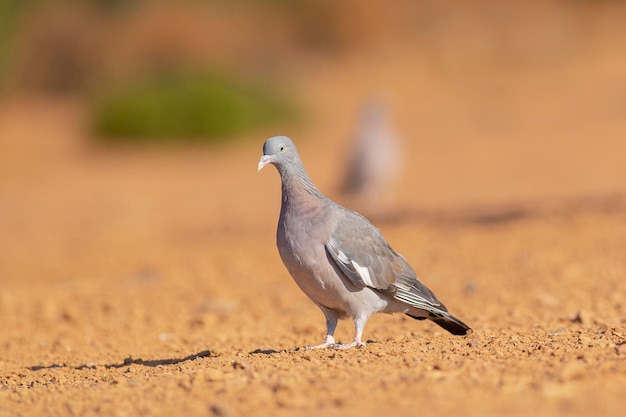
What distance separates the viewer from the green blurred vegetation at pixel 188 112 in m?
24.4

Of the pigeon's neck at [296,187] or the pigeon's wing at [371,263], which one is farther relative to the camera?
the pigeon's neck at [296,187]

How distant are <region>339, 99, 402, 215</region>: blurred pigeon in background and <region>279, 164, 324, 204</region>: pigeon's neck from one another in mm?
7713

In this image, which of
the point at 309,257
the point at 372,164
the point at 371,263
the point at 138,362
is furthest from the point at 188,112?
Answer: the point at 309,257

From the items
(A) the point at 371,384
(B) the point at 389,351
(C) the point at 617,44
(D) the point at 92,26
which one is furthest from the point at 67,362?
(D) the point at 92,26

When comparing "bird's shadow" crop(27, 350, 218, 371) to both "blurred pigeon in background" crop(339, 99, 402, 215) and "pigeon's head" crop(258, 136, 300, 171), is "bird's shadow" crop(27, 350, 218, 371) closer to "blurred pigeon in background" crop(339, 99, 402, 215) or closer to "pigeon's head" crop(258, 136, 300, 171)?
"pigeon's head" crop(258, 136, 300, 171)

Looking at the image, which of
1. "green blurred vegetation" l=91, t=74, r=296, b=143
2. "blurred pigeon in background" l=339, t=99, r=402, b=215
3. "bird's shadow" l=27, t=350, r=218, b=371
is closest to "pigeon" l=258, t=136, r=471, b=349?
"bird's shadow" l=27, t=350, r=218, b=371

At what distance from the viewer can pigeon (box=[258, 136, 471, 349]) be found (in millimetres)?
5344

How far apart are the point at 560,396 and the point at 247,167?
55.8 feet

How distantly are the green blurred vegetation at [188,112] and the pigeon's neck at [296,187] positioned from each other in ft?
61.0

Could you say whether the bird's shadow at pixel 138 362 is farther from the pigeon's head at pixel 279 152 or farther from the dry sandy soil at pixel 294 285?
the pigeon's head at pixel 279 152

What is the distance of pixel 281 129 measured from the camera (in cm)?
2453

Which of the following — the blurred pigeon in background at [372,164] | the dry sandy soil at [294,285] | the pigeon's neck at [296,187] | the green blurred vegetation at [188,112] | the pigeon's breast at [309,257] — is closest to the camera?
the dry sandy soil at [294,285]

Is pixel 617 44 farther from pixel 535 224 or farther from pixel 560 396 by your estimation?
pixel 560 396

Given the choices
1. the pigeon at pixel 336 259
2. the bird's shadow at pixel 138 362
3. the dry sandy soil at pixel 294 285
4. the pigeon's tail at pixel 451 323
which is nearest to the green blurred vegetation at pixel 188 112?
the dry sandy soil at pixel 294 285
